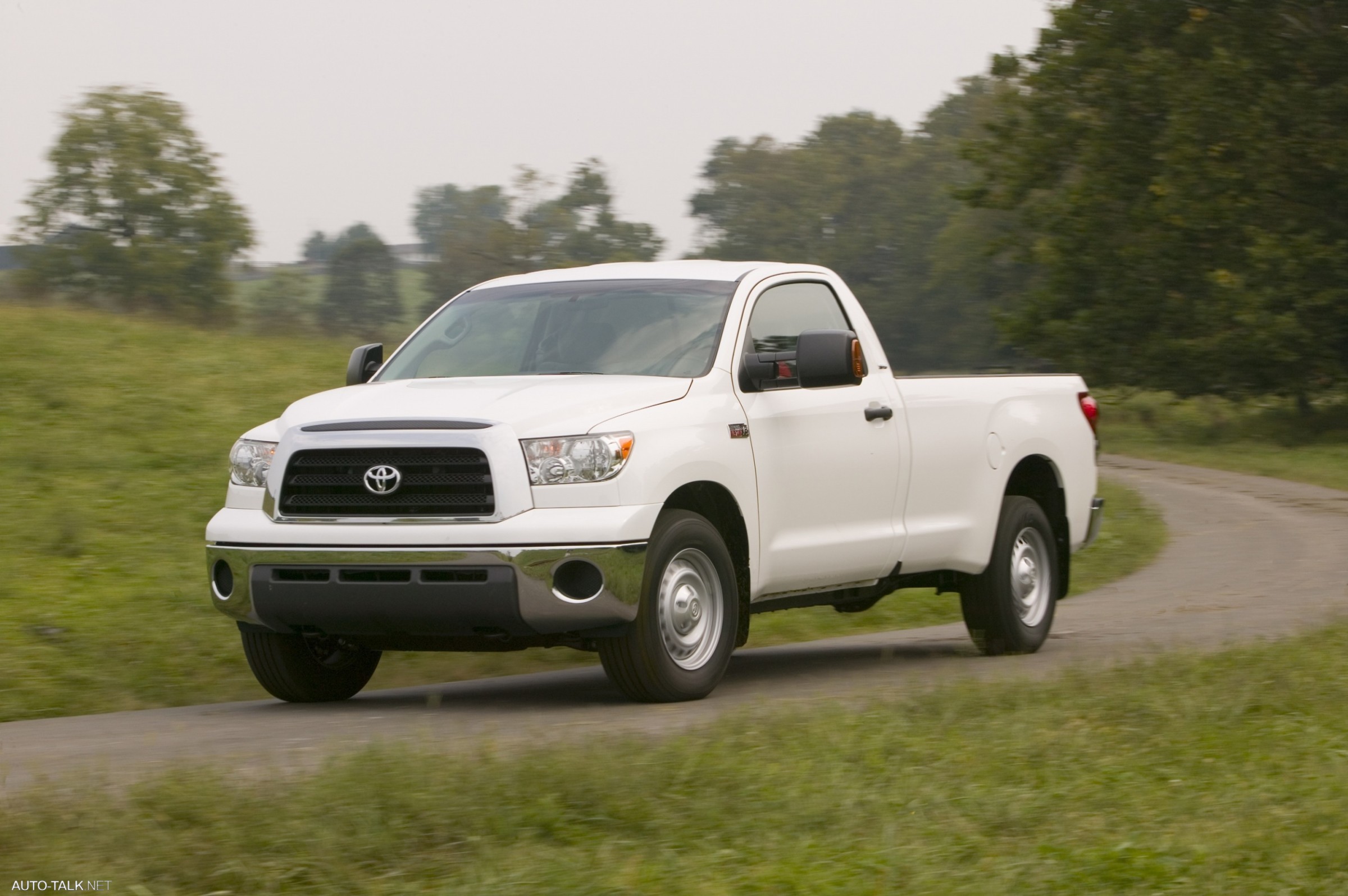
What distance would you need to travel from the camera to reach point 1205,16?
1458 inches

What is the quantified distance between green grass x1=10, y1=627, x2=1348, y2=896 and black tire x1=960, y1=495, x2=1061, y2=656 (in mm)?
3658

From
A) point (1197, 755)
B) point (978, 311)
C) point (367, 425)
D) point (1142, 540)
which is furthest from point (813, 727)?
point (978, 311)

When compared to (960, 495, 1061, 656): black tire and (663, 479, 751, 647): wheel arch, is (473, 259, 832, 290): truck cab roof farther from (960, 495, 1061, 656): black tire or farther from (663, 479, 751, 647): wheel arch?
(960, 495, 1061, 656): black tire

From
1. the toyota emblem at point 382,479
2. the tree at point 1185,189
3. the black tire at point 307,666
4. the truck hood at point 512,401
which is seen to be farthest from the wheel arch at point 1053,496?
the tree at point 1185,189

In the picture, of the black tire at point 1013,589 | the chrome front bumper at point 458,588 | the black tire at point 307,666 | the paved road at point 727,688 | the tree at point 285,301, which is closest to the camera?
the paved road at point 727,688

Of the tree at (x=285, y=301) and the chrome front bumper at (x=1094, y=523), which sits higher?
the tree at (x=285, y=301)

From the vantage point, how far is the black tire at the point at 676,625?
7.89 metres

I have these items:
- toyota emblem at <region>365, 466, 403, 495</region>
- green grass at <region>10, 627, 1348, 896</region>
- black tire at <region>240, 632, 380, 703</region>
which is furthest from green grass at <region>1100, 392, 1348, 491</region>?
green grass at <region>10, 627, 1348, 896</region>

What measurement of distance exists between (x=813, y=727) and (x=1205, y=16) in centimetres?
3311

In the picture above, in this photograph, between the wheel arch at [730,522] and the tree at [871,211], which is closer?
the wheel arch at [730,522]

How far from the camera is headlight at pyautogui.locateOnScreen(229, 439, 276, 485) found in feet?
26.7

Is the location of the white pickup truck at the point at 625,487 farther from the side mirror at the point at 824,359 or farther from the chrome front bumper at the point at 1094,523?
the chrome front bumper at the point at 1094,523

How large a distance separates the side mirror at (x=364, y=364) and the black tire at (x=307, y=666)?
4.43 ft

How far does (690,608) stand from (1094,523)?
4.29 metres
